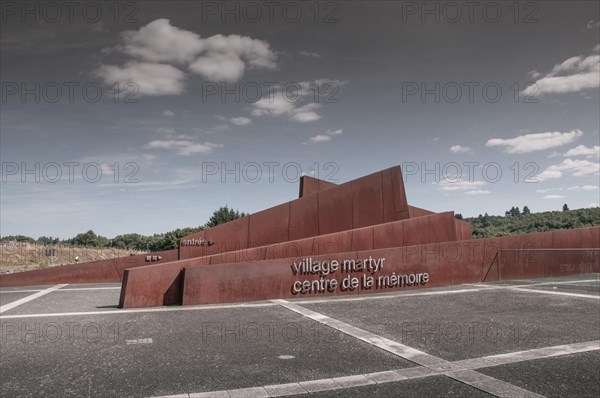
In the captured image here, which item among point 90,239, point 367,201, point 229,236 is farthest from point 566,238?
point 90,239

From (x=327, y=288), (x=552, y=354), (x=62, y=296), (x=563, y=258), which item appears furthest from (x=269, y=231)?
(x=563, y=258)

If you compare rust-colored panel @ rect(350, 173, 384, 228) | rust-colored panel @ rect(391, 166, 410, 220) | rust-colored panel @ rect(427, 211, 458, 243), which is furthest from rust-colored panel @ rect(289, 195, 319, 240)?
rust-colored panel @ rect(427, 211, 458, 243)

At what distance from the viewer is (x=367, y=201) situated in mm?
19406

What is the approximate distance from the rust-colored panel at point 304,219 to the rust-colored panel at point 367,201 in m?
1.81

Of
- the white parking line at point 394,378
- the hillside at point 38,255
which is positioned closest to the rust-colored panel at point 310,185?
the white parking line at point 394,378

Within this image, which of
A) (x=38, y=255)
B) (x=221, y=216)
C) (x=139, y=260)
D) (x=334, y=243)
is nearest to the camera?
(x=334, y=243)

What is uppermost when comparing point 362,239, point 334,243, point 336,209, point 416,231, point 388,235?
point 336,209

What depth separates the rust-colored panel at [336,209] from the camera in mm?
19094

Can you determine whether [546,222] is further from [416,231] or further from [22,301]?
[22,301]

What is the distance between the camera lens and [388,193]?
19703 millimetres

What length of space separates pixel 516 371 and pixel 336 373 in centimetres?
282

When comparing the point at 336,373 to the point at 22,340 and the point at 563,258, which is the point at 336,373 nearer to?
the point at 22,340

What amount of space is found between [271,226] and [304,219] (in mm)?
1608

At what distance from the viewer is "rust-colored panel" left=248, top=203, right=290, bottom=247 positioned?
19297mm
